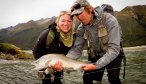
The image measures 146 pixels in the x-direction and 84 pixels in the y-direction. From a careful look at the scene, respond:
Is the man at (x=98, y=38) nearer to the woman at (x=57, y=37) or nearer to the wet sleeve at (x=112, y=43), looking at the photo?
the wet sleeve at (x=112, y=43)

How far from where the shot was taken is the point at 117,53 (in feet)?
20.0

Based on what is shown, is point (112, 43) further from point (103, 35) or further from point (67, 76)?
point (67, 76)

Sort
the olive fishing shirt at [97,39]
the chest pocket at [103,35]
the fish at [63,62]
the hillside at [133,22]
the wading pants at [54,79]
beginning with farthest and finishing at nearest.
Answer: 1. the hillside at [133,22]
2. the wading pants at [54,79]
3. the chest pocket at [103,35]
4. the olive fishing shirt at [97,39]
5. the fish at [63,62]

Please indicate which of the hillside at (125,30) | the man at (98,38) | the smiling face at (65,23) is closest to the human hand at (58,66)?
the man at (98,38)

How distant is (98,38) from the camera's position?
6352 mm

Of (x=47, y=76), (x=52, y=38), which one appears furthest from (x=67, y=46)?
(x=47, y=76)

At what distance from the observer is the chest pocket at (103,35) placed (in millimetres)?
6131

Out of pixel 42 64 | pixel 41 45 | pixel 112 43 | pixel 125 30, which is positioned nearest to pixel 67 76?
pixel 41 45

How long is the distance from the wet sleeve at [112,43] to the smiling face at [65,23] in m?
0.91

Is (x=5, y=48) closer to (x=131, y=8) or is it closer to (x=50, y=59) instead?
(x=50, y=59)

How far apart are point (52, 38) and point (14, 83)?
5057 millimetres

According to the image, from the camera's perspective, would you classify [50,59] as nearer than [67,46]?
Yes

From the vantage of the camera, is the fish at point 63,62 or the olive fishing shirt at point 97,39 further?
the olive fishing shirt at point 97,39

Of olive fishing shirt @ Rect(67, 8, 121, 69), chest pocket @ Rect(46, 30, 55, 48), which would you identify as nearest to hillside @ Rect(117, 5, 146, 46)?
olive fishing shirt @ Rect(67, 8, 121, 69)
